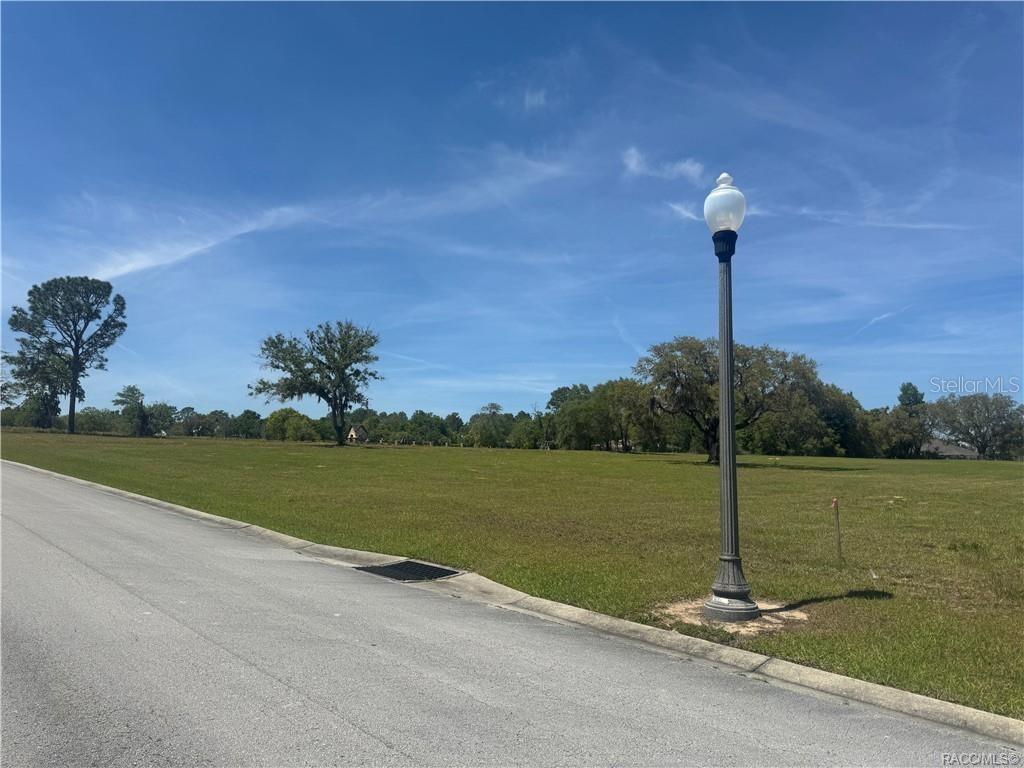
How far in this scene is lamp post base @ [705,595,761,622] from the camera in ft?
22.4

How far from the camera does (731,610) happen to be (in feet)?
22.4

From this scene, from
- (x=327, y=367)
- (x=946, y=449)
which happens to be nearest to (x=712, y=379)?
(x=327, y=367)

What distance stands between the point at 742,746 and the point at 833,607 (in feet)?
13.4

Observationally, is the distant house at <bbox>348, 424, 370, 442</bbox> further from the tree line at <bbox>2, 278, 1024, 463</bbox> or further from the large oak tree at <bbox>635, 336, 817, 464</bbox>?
the large oak tree at <bbox>635, 336, 817, 464</bbox>

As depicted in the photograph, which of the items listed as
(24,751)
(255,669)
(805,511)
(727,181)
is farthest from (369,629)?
(805,511)

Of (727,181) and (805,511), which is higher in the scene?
(727,181)

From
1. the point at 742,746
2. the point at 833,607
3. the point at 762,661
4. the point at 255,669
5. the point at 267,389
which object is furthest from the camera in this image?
the point at 267,389

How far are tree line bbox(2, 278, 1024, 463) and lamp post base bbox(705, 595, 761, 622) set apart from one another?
139 ft

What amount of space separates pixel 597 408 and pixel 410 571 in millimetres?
100262

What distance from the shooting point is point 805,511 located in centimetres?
1755

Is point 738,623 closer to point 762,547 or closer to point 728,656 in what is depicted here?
point 728,656

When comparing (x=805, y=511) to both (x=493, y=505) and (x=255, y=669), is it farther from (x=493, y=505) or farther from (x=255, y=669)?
(x=255, y=669)

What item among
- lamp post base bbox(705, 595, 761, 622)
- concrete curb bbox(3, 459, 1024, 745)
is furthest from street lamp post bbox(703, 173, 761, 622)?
concrete curb bbox(3, 459, 1024, 745)

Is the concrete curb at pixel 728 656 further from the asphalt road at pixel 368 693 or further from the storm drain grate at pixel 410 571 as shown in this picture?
Answer: the storm drain grate at pixel 410 571
